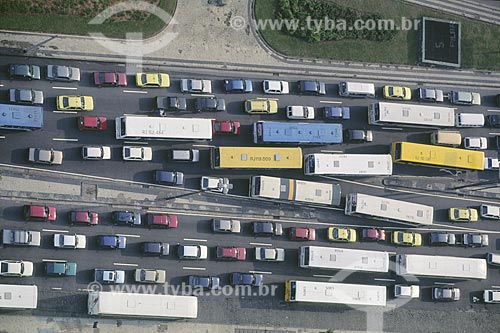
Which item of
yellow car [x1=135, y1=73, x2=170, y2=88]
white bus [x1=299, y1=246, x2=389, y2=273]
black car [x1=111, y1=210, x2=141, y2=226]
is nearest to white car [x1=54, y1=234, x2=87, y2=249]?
black car [x1=111, y1=210, x2=141, y2=226]

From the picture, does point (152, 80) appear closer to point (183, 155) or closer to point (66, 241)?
point (183, 155)

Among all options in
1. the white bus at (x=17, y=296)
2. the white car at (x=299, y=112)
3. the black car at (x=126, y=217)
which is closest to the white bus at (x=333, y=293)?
the black car at (x=126, y=217)

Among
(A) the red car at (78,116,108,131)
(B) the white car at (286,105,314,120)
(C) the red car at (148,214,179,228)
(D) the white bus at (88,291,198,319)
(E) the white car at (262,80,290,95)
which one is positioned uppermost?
(E) the white car at (262,80,290,95)

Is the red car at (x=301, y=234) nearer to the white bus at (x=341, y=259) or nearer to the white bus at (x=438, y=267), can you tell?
the white bus at (x=341, y=259)

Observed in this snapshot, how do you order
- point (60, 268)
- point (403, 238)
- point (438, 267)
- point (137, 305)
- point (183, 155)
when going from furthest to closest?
point (403, 238) < point (438, 267) < point (183, 155) < point (60, 268) < point (137, 305)

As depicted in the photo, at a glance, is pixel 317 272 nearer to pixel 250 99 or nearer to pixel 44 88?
pixel 250 99

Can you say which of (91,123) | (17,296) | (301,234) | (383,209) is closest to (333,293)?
(301,234)

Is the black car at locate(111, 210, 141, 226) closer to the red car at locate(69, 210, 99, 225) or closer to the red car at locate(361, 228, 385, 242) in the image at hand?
the red car at locate(69, 210, 99, 225)
